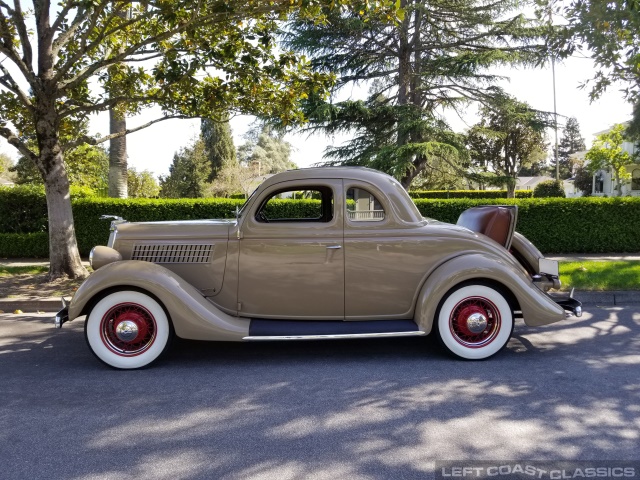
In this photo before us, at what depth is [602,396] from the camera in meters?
3.90

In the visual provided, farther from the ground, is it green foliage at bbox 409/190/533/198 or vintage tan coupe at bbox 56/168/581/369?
green foliage at bbox 409/190/533/198

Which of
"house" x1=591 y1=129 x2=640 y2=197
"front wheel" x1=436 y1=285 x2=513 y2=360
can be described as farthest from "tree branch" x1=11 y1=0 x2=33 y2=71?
"house" x1=591 y1=129 x2=640 y2=197

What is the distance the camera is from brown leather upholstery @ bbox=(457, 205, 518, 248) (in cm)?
545

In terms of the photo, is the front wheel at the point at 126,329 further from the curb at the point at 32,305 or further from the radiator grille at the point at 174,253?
the curb at the point at 32,305

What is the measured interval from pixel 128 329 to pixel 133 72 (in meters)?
6.79

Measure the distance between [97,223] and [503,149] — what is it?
111ft

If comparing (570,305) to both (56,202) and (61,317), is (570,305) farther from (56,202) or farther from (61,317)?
(56,202)

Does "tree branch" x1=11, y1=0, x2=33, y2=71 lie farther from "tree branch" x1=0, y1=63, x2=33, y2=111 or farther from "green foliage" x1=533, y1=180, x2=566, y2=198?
"green foliage" x1=533, y1=180, x2=566, y2=198

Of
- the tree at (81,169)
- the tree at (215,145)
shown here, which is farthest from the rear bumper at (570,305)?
the tree at (215,145)

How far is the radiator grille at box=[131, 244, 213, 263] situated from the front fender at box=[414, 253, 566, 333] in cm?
219

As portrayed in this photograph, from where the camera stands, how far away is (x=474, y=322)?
15.8 ft

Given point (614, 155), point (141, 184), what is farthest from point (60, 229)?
point (614, 155)

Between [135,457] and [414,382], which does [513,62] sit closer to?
[414,382]

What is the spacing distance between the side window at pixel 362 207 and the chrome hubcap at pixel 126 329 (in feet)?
7.58
